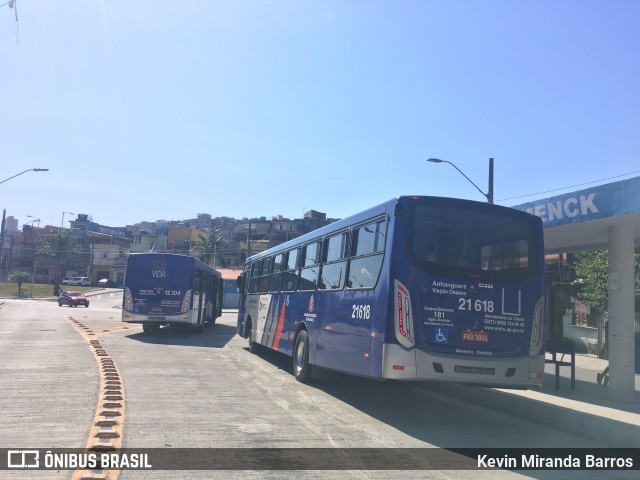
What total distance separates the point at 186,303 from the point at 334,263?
43.6ft

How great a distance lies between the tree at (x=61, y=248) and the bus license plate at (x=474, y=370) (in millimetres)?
103742

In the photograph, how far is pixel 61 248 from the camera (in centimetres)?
10244

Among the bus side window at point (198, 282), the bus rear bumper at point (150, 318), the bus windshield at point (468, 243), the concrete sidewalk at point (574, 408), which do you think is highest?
the bus windshield at point (468, 243)

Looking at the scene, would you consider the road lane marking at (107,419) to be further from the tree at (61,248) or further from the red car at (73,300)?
the tree at (61,248)

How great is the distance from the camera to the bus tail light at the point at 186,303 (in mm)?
22891

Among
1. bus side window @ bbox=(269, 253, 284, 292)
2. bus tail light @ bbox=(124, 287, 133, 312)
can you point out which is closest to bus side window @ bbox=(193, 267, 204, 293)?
bus tail light @ bbox=(124, 287, 133, 312)

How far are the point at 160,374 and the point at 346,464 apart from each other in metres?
7.40

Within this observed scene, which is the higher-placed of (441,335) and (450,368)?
(441,335)

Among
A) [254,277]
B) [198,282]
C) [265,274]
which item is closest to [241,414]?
[265,274]

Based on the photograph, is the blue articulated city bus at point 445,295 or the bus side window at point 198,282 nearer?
the blue articulated city bus at point 445,295

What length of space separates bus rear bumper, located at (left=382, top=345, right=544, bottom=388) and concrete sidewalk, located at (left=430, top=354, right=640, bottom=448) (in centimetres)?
94

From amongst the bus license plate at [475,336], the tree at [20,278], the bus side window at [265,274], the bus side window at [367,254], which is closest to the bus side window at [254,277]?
the bus side window at [265,274]

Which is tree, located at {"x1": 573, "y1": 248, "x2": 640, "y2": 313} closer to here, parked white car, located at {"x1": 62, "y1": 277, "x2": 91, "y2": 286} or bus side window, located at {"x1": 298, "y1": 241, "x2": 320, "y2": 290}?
bus side window, located at {"x1": 298, "y1": 241, "x2": 320, "y2": 290}

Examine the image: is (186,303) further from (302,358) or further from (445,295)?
(445,295)
